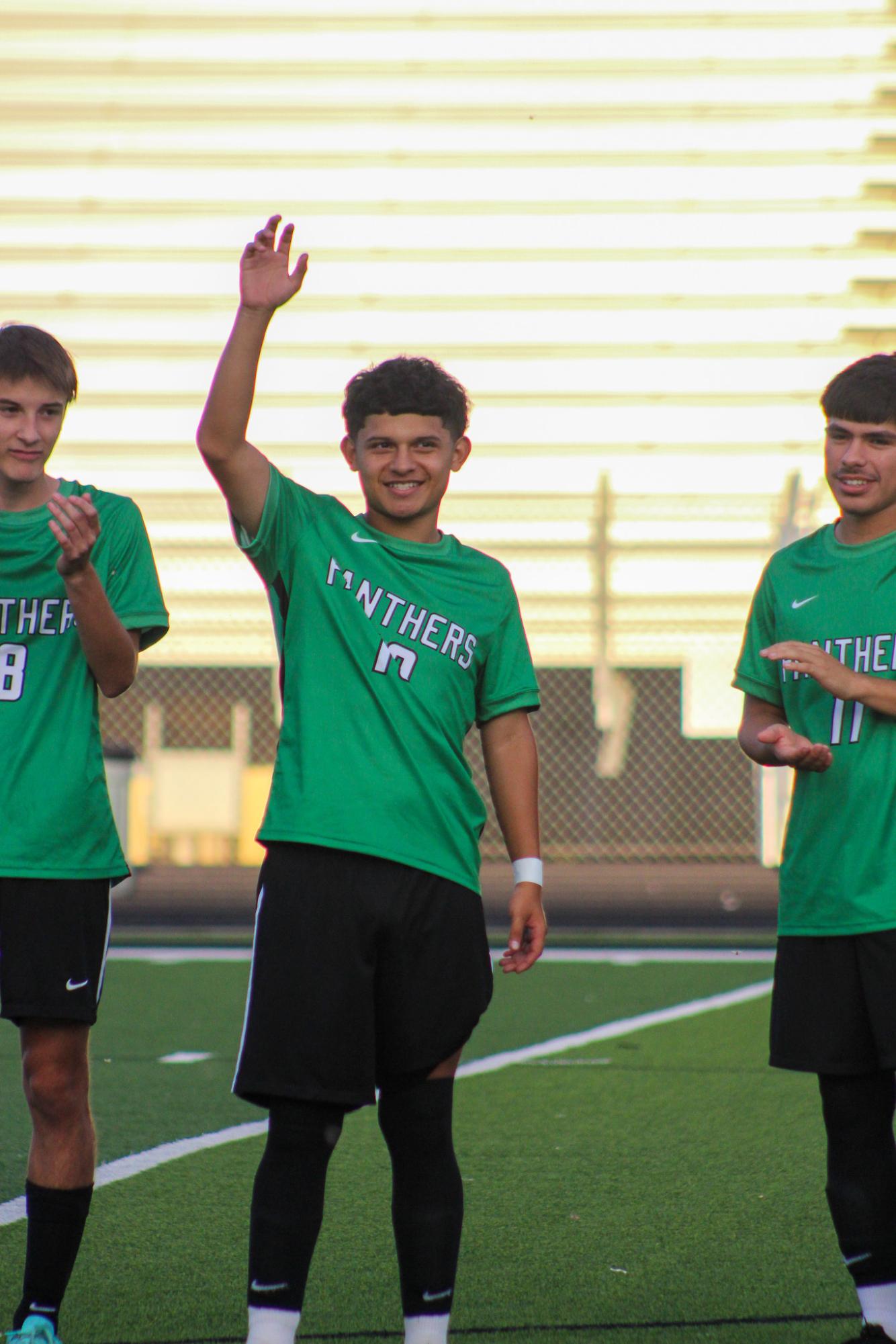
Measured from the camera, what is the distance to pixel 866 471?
2.59 metres

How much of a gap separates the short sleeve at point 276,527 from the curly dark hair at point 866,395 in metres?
0.77

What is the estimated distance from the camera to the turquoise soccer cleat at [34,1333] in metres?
2.37

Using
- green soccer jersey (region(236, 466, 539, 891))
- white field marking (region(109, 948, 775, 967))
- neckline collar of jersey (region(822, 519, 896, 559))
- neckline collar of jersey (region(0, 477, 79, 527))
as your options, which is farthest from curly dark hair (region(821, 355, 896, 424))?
white field marking (region(109, 948, 775, 967))

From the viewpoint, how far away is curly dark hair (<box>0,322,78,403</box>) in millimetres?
2508

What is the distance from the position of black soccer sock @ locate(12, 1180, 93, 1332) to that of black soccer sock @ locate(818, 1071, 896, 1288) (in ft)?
3.47

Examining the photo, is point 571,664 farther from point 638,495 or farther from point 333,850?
point 333,850

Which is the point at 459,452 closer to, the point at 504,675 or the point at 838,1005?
the point at 504,675

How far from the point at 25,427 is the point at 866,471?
118 cm

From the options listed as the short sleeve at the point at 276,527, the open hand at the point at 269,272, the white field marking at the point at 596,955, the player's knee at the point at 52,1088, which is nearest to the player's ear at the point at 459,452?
the short sleeve at the point at 276,527

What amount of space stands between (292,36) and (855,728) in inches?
558

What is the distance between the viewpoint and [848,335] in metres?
14.1

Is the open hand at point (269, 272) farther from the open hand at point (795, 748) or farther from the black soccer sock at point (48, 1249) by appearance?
the black soccer sock at point (48, 1249)

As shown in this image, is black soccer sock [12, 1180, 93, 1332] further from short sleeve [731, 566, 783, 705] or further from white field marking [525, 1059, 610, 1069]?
white field marking [525, 1059, 610, 1069]

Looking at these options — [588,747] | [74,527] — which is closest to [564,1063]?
[74,527]
